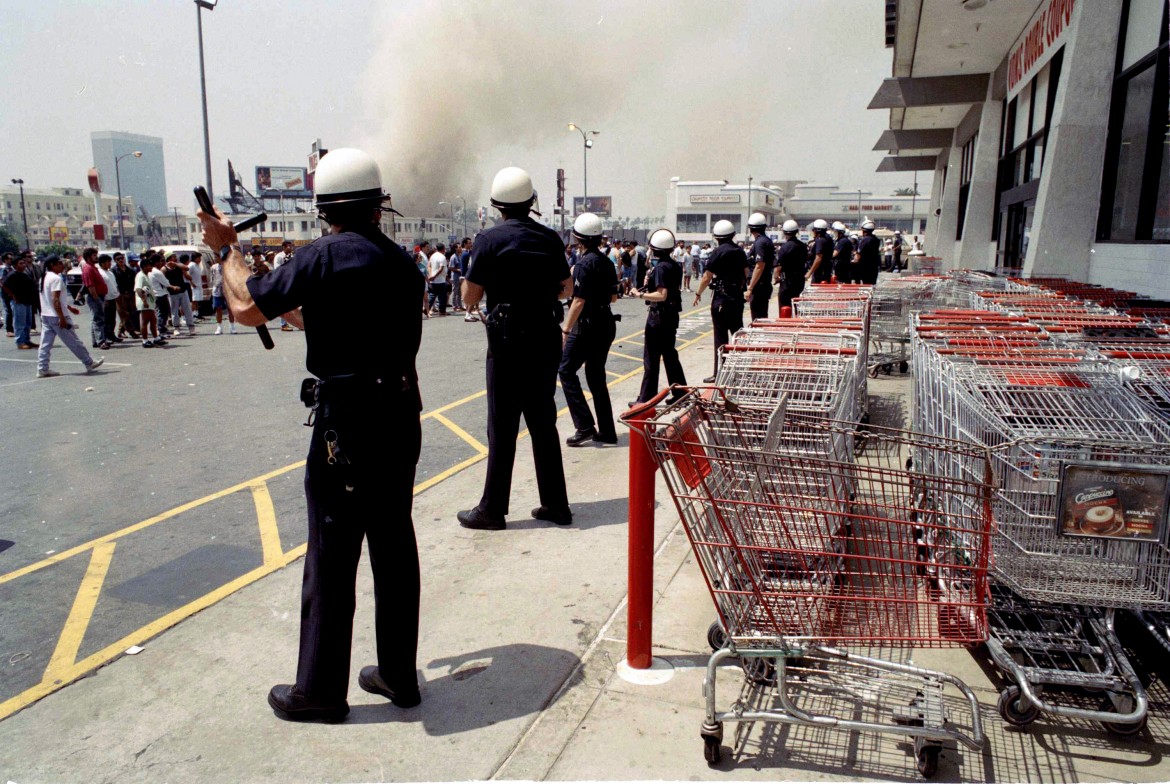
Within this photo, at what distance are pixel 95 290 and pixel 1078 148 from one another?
15.0 meters

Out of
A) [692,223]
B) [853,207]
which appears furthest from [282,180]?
[853,207]

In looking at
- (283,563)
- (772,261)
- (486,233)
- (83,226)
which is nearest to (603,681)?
(283,563)

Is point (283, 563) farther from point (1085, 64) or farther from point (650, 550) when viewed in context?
point (1085, 64)

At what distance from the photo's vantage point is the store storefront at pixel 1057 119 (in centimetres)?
848

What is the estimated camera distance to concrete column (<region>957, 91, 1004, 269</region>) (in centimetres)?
1877

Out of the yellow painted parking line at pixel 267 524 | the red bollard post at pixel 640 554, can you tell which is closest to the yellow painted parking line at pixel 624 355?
the yellow painted parking line at pixel 267 524

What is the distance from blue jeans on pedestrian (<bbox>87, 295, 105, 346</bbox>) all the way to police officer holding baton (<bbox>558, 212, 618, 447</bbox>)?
11.0 meters

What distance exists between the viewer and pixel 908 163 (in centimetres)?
3828

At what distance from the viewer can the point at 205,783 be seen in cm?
255

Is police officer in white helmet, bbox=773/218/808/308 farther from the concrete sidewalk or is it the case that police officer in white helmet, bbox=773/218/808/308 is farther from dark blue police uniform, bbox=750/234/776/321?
the concrete sidewalk

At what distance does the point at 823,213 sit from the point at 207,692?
397 feet

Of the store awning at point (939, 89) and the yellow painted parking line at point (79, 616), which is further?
the store awning at point (939, 89)

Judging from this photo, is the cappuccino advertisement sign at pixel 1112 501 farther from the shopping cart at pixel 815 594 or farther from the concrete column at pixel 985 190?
the concrete column at pixel 985 190

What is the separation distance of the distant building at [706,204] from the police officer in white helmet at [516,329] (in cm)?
10203
